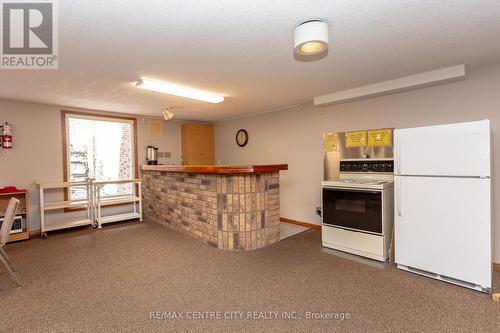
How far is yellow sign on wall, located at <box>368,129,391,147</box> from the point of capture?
11.5ft

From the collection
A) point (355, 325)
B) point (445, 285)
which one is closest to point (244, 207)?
point (355, 325)

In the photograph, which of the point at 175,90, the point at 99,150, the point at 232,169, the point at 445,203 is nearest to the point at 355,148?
the point at 445,203

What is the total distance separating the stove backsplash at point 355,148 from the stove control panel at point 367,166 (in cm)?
7

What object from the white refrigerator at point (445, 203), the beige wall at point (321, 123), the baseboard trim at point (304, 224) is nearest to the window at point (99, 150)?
the beige wall at point (321, 123)

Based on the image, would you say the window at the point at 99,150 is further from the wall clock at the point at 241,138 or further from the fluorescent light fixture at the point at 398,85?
the fluorescent light fixture at the point at 398,85

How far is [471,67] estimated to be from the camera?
282 cm

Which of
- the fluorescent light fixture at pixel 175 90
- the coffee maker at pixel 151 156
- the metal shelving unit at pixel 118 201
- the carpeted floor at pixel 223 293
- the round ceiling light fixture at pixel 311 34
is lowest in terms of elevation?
the carpeted floor at pixel 223 293

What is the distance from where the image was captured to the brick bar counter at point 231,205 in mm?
3346

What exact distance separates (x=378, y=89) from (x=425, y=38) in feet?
4.15

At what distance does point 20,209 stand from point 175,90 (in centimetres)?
317

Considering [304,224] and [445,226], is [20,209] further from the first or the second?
[445,226]

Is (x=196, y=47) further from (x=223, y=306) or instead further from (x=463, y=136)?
(x=463, y=136)
